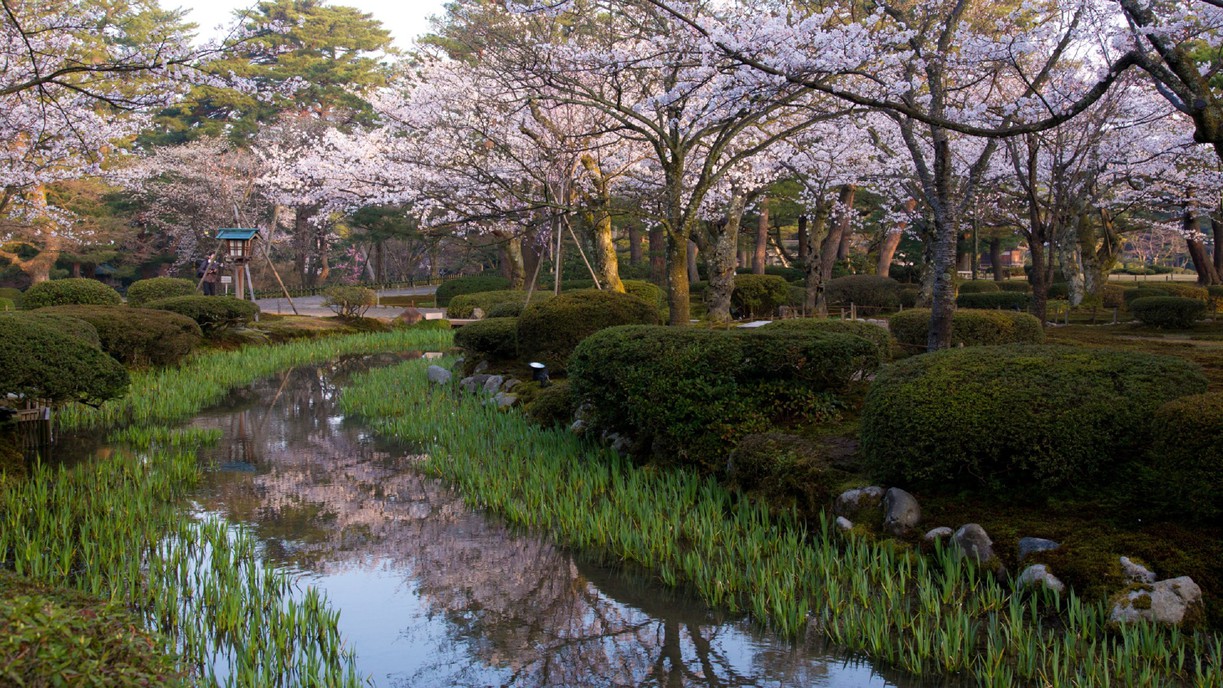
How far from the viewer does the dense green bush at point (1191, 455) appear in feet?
13.8

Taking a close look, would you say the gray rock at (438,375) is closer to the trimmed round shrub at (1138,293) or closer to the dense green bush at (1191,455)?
the dense green bush at (1191,455)

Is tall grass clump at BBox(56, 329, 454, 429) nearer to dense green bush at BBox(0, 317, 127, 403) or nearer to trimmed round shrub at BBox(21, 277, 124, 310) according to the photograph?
dense green bush at BBox(0, 317, 127, 403)

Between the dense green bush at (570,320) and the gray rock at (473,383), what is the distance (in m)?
0.82

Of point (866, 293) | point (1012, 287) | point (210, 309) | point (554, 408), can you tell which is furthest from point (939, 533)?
point (1012, 287)

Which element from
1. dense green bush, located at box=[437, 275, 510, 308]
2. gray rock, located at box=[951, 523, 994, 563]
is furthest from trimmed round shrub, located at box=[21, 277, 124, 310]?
gray rock, located at box=[951, 523, 994, 563]

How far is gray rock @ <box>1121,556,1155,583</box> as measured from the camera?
427cm

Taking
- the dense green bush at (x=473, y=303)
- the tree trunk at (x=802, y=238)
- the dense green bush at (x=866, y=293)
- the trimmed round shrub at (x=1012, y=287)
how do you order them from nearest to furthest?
1. the dense green bush at (x=473, y=303)
2. the dense green bush at (x=866, y=293)
3. the trimmed round shrub at (x=1012, y=287)
4. the tree trunk at (x=802, y=238)

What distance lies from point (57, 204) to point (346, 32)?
1552cm

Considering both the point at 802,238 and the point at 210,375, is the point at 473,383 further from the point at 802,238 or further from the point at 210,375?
the point at 802,238

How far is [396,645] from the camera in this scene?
14.4 feet

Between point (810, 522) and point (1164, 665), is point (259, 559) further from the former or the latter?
point (1164, 665)

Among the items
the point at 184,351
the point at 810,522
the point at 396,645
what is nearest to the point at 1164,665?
the point at 810,522

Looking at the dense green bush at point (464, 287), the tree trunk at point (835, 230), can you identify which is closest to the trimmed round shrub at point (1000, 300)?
the tree trunk at point (835, 230)

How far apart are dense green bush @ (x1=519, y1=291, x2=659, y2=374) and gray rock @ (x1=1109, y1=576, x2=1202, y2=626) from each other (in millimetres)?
7904
